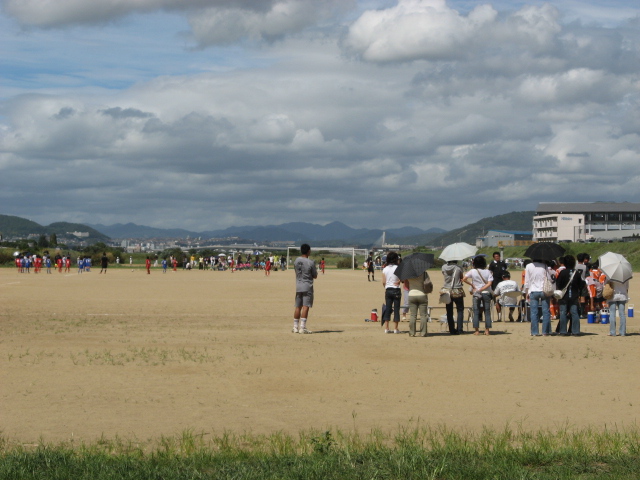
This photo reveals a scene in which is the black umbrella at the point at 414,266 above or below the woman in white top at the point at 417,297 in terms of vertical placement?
above

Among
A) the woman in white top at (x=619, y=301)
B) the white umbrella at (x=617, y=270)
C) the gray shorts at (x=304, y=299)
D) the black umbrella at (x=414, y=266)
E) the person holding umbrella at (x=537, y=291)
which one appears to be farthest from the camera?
the gray shorts at (x=304, y=299)

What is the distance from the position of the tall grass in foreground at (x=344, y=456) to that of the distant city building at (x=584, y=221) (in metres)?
131

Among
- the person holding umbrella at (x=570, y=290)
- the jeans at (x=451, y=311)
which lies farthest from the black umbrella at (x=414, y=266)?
the person holding umbrella at (x=570, y=290)

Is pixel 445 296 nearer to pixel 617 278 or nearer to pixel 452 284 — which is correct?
pixel 452 284

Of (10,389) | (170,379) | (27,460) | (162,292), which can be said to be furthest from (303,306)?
(162,292)

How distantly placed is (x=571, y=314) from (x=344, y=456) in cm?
1094

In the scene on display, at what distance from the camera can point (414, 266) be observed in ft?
51.8

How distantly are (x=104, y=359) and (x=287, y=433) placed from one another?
5.57 meters

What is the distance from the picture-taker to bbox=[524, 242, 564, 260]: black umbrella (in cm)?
1705

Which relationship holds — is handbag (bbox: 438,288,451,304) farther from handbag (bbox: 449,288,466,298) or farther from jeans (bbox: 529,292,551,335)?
jeans (bbox: 529,292,551,335)

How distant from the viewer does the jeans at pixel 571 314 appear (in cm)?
1617

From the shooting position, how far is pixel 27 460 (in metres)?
6.25

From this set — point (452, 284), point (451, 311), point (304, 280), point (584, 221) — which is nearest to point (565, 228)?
point (584, 221)

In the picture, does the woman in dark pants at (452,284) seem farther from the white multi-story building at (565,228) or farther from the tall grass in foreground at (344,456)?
the white multi-story building at (565,228)
